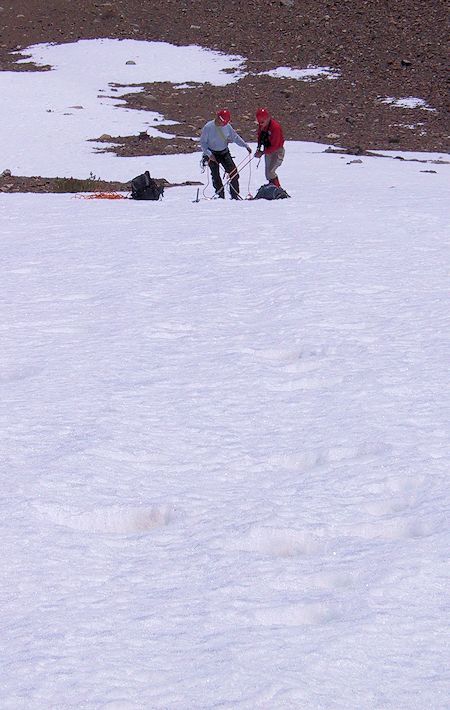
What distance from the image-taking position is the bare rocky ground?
26.8m

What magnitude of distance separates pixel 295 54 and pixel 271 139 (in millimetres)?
22244

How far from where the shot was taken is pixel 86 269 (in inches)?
335

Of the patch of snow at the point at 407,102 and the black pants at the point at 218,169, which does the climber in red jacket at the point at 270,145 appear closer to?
the black pants at the point at 218,169

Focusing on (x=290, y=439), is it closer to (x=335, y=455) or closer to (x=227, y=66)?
(x=335, y=455)

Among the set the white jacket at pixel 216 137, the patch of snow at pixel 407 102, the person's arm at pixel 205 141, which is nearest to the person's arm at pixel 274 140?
the white jacket at pixel 216 137

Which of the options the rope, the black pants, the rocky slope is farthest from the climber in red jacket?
the rocky slope

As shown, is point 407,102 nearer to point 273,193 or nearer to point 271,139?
point 271,139

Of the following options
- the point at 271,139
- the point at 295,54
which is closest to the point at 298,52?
the point at 295,54

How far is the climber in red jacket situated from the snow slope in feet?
23.6

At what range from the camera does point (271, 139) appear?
15.4 m

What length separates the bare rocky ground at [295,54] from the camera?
26750mm

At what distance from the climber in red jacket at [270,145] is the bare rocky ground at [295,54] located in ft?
22.9

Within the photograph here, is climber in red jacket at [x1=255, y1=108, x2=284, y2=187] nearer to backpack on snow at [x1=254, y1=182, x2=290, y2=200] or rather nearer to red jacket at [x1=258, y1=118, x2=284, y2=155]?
red jacket at [x1=258, y1=118, x2=284, y2=155]

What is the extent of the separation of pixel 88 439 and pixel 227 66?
32.7 m
